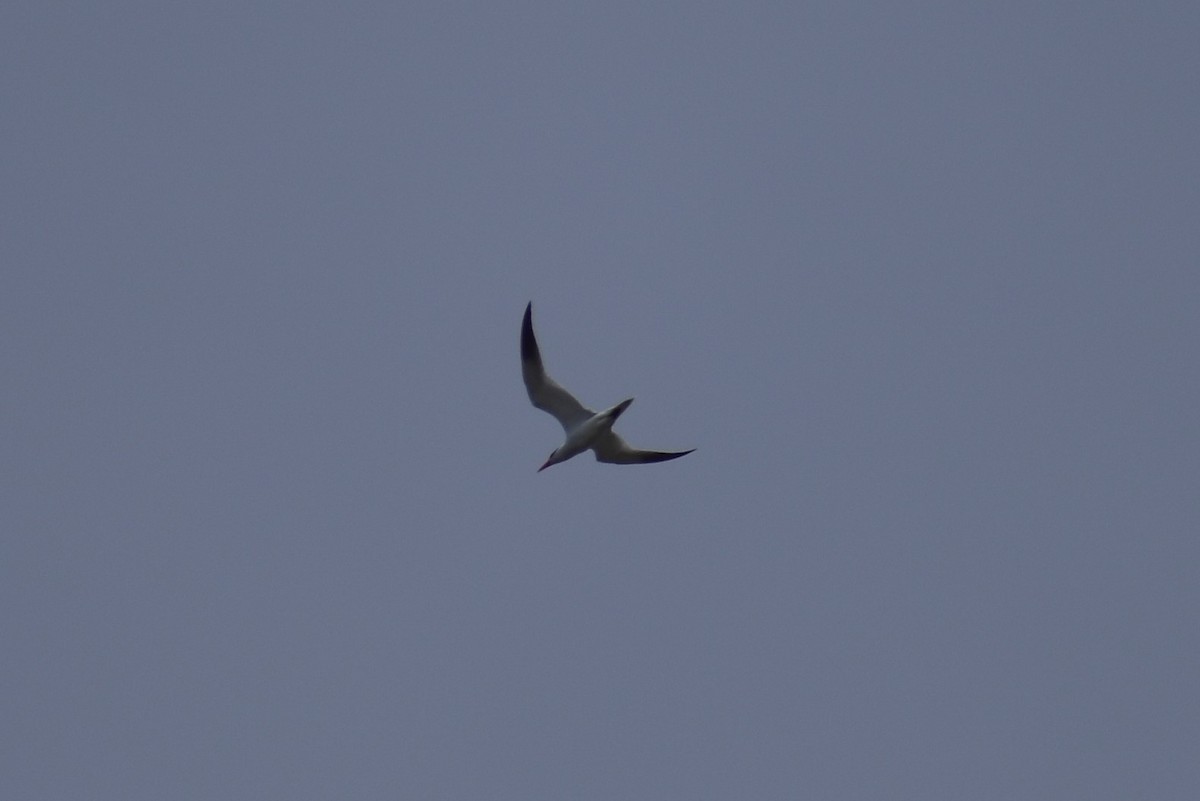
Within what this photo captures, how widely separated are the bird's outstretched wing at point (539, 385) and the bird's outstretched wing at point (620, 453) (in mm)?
540

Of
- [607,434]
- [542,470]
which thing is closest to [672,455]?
[607,434]

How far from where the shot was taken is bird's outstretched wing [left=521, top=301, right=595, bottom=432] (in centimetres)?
1622

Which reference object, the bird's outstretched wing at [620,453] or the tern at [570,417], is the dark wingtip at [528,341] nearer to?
the tern at [570,417]

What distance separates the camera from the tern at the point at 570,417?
52.8 feet

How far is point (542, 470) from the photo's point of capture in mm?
17438

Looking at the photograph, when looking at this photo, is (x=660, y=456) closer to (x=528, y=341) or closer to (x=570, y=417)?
(x=570, y=417)

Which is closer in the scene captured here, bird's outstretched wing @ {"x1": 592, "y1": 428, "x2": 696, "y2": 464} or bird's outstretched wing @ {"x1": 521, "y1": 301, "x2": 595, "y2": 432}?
bird's outstretched wing @ {"x1": 521, "y1": 301, "x2": 595, "y2": 432}

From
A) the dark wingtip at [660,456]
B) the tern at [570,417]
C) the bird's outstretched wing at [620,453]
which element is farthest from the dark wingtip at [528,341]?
the dark wingtip at [660,456]

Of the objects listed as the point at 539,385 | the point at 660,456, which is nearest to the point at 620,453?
the point at 660,456

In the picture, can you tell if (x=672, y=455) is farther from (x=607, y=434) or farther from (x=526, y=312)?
(x=526, y=312)

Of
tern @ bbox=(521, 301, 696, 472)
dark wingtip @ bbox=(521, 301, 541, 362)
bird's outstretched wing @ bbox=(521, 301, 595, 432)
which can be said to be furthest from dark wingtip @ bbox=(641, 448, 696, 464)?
dark wingtip @ bbox=(521, 301, 541, 362)

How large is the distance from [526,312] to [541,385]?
3.90 ft

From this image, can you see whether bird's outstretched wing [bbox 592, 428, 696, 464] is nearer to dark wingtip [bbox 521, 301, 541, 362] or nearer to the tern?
the tern

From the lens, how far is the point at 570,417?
16.7 meters
